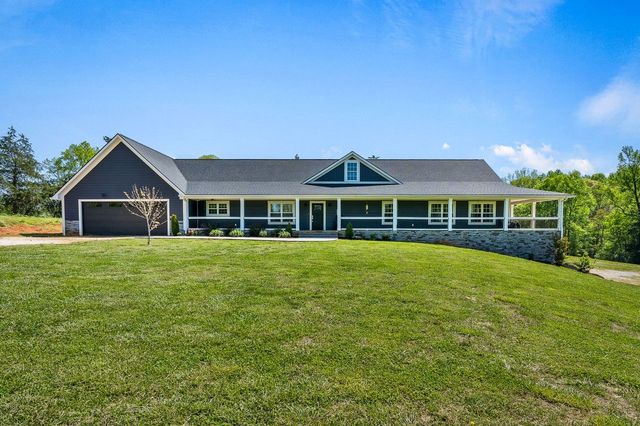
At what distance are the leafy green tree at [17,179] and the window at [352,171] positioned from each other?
4317cm

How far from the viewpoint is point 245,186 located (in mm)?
23641

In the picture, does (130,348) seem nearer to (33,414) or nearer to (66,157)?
(33,414)

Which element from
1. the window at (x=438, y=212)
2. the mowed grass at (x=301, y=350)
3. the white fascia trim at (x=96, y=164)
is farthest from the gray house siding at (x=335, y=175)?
the mowed grass at (x=301, y=350)

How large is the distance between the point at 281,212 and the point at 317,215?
2.54 metres

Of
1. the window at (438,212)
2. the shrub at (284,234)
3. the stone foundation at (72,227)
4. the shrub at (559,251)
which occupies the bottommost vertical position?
the shrub at (559,251)

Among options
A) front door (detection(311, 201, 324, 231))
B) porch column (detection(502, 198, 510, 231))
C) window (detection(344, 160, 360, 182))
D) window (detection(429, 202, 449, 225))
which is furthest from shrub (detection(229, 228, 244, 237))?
porch column (detection(502, 198, 510, 231))

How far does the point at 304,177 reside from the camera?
82.9 ft

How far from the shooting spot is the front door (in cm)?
2352

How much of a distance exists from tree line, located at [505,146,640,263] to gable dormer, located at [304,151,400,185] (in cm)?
2147

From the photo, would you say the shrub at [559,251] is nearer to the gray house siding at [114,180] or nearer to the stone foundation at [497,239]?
the stone foundation at [497,239]

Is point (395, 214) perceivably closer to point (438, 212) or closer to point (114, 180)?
point (438, 212)

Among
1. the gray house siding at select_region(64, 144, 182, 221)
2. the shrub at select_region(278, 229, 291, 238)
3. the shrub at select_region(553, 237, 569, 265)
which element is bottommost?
the shrub at select_region(553, 237, 569, 265)

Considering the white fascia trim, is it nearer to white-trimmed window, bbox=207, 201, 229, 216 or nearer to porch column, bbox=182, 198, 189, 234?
porch column, bbox=182, 198, 189, 234

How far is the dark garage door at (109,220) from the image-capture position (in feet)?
69.5
